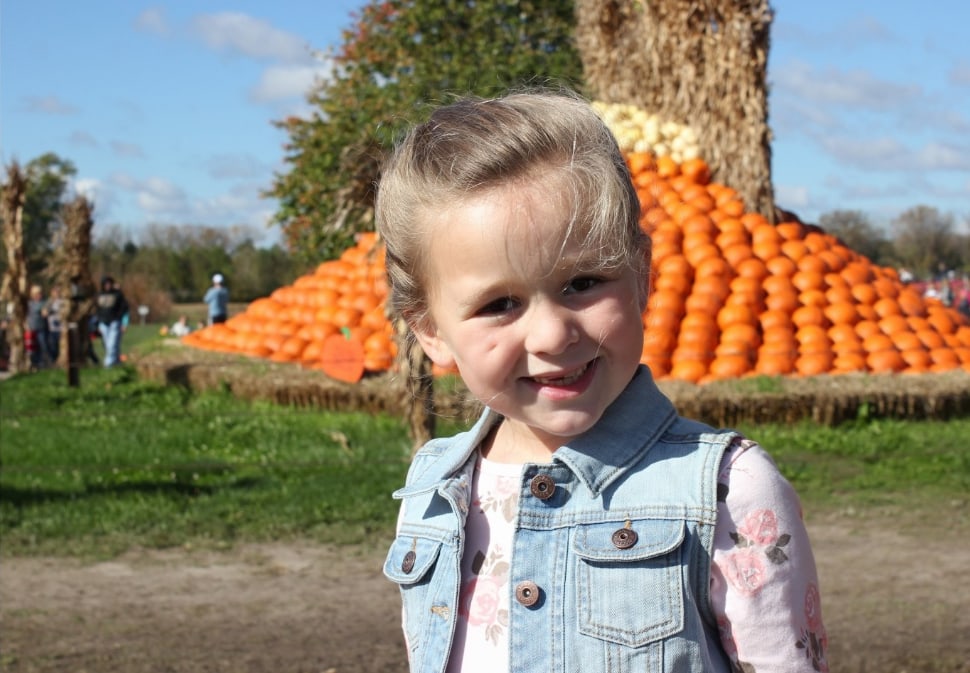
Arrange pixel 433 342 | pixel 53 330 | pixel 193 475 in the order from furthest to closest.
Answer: pixel 53 330 < pixel 193 475 < pixel 433 342

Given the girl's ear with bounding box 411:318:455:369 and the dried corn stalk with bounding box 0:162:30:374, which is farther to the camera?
the dried corn stalk with bounding box 0:162:30:374

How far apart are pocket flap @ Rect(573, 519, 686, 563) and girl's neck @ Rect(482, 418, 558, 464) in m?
0.14

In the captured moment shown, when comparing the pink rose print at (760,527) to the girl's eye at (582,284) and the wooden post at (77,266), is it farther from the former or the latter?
the wooden post at (77,266)

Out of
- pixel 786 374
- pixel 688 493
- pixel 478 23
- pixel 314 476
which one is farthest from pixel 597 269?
pixel 478 23

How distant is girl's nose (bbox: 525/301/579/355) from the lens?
1417 mm

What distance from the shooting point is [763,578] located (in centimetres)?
137

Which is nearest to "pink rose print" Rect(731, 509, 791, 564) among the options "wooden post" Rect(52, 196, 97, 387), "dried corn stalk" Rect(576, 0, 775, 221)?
"dried corn stalk" Rect(576, 0, 775, 221)

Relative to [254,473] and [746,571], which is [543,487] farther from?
[254,473]

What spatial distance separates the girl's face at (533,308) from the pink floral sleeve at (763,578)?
210 mm

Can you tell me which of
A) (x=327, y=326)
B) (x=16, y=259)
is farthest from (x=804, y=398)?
(x=16, y=259)

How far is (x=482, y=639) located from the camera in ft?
5.04

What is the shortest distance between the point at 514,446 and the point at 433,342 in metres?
0.18

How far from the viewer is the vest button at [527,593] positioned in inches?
58.1

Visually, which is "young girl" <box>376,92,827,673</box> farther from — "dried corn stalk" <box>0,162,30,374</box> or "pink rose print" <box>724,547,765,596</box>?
"dried corn stalk" <box>0,162,30,374</box>
